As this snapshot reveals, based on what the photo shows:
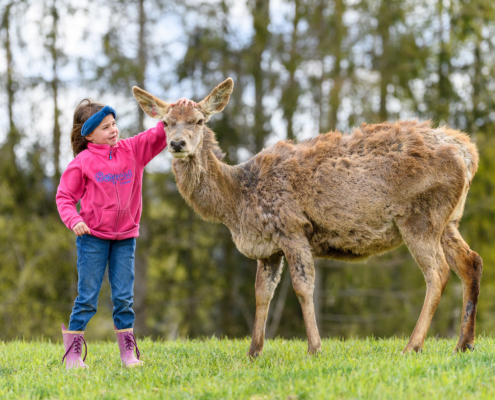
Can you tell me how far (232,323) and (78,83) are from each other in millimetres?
9767

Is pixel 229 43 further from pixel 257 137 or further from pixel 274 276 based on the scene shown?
pixel 274 276

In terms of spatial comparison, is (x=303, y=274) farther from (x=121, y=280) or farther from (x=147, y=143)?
(x=147, y=143)

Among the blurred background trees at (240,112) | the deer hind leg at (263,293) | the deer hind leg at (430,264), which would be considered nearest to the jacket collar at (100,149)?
the deer hind leg at (263,293)

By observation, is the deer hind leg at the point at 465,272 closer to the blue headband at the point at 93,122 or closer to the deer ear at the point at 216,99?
the deer ear at the point at 216,99

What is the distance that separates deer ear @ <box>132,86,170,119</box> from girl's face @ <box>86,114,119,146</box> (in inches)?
41.0

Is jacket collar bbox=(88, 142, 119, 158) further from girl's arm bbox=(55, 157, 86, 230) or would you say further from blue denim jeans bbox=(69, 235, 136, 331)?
blue denim jeans bbox=(69, 235, 136, 331)

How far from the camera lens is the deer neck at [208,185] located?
20.5ft

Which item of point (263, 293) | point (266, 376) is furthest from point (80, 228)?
point (263, 293)

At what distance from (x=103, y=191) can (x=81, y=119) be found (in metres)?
0.92

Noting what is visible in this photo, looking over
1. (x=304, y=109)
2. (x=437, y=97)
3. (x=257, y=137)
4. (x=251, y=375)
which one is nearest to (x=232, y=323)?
(x=257, y=137)

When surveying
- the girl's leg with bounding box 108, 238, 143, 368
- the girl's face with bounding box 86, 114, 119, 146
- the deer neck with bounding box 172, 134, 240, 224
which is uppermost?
the girl's face with bounding box 86, 114, 119, 146

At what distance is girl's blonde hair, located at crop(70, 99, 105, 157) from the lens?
5613 millimetres

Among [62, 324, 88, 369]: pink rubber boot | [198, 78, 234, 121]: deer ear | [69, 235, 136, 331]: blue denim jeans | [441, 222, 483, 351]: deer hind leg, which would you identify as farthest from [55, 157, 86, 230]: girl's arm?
[441, 222, 483, 351]: deer hind leg

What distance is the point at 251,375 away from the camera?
456 centimetres
